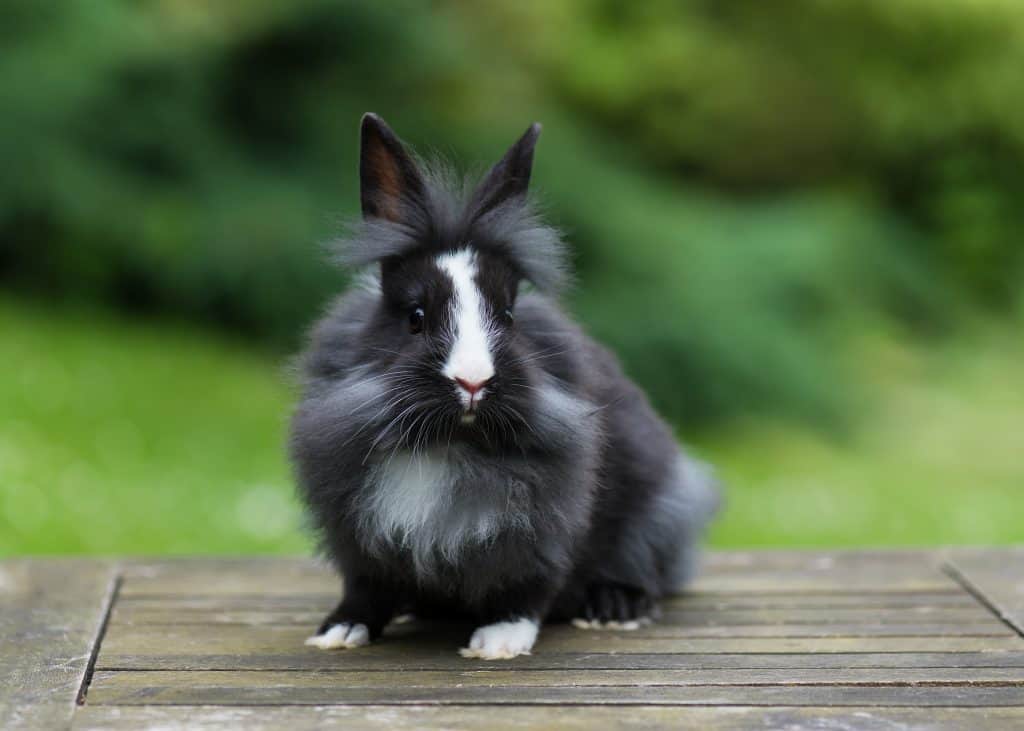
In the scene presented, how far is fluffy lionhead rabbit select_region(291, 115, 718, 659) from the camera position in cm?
260

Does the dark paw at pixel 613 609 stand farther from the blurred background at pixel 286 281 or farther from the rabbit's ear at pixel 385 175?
the blurred background at pixel 286 281

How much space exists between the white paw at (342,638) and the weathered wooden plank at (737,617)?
24cm

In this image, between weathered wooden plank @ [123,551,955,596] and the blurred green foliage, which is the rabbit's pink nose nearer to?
weathered wooden plank @ [123,551,955,596]

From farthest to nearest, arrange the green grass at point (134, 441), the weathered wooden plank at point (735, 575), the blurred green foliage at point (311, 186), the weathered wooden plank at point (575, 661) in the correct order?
the blurred green foliage at point (311, 186) < the green grass at point (134, 441) < the weathered wooden plank at point (735, 575) < the weathered wooden plank at point (575, 661)

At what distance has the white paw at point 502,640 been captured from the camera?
9.18 ft

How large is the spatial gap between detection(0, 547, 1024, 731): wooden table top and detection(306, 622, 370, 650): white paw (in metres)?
0.04

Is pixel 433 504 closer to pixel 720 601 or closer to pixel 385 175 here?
pixel 385 175

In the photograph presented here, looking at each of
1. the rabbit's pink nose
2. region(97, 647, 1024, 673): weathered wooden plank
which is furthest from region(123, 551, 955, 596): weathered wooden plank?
the rabbit's pink nose

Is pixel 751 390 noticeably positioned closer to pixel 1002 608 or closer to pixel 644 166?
pixel 644 166

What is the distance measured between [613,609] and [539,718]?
2.60 ft

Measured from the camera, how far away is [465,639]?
299 centimetres

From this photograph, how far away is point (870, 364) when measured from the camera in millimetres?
12359

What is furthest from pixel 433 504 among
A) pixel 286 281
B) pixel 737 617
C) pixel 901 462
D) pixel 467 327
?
pixel 901 462

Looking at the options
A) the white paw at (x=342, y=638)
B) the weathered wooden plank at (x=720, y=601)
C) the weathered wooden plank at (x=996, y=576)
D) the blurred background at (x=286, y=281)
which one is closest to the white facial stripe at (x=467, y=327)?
the white paw at (x=342, y=638)
